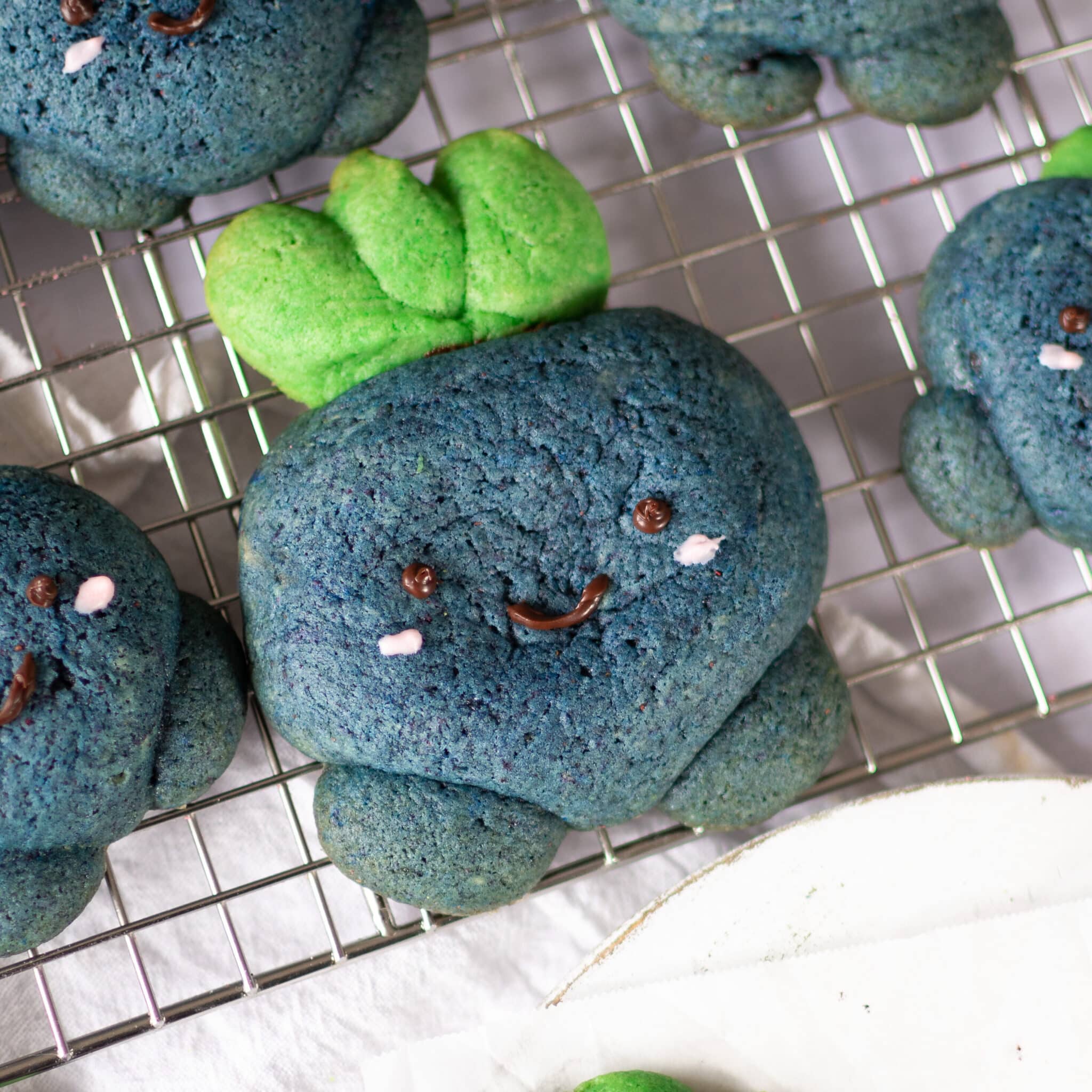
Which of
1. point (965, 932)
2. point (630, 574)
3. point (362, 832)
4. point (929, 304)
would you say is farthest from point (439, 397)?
point (965, 932)

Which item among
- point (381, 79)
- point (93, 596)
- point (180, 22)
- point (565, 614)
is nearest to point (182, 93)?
point (180, 22)

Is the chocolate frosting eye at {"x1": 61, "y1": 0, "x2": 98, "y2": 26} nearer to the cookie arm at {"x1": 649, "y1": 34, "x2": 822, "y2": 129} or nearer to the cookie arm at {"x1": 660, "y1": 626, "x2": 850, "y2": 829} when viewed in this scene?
the cookie arm at {"x1": 649, "y1": 34, "x2": 822, "y2": 129}

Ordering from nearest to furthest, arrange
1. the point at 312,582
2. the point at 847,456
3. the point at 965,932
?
1. the point at 312,582
2. the point at 965,932
3. the point at 847,456

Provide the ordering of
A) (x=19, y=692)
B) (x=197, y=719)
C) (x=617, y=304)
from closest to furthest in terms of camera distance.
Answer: (x=19, y=692) → (x=197, y=719) → (x=617, y=304)

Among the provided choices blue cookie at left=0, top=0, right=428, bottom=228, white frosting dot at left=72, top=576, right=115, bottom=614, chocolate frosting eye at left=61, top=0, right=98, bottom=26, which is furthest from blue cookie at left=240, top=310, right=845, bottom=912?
chocolate frosting eye at left=61, top=0, right=98, bottom=26

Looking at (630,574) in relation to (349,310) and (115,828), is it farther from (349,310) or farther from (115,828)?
(115,828)

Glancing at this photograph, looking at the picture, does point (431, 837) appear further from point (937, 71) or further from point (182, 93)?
point (937, 71)
